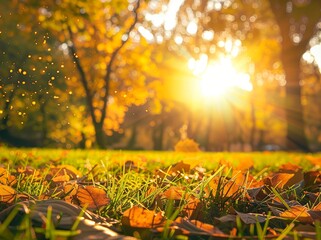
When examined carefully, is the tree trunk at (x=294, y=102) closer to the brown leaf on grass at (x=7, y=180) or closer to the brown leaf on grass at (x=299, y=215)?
the brown leaf on grass at (x=7, y=180)

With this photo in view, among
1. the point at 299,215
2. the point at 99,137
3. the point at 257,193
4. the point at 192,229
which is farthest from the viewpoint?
the point at 99,137

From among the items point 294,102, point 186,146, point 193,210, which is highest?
point 294,102

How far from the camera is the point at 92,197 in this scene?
161 cm

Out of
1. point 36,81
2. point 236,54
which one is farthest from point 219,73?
point 36,81

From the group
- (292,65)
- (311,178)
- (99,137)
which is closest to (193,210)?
(311,178)

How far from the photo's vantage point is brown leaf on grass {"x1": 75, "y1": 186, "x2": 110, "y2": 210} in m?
1.59

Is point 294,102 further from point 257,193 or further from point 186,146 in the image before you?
point 257,193

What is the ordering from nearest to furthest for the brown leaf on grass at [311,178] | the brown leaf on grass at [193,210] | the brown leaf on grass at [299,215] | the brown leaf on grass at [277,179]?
the brown leaf on grass at [299,215]
the brown leaf on grass at [193,210]
the brown leaf on grass at [277,179]
the brown leaf on grass at [311,178]

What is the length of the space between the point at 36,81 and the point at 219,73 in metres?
29.0

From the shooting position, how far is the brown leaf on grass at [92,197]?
1591mm

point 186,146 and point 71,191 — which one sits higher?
point 186,146

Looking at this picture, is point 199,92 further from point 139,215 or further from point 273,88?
point 139,215

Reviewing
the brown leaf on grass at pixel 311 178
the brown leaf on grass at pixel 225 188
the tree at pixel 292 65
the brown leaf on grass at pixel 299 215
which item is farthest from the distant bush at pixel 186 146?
the tree at pixel 292 65

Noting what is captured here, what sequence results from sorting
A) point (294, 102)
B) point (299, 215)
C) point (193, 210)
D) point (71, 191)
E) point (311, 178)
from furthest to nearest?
point (294, 102)
point (311, 178)
point (71, 191)
point (193, 210)
point (299, 215)
